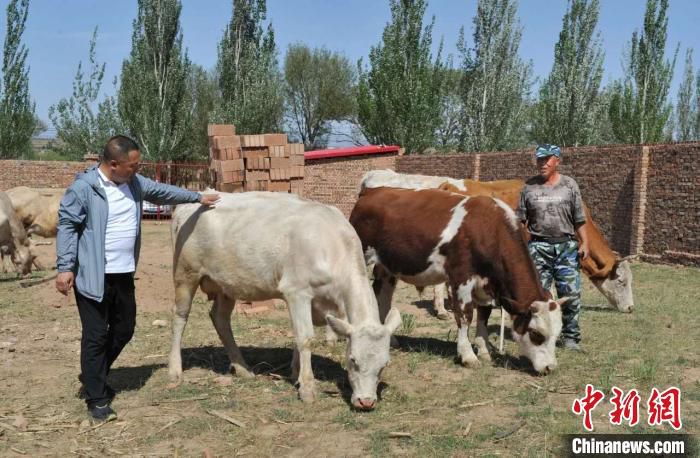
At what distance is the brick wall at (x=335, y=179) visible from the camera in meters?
26.0

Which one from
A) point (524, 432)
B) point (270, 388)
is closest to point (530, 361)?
point (524, 432)

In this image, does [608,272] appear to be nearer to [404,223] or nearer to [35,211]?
[404,223]

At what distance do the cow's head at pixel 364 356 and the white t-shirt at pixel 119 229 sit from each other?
1.61 meters

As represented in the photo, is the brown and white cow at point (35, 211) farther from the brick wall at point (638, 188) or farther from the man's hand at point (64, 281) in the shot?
the man's hand at point (64, 281)

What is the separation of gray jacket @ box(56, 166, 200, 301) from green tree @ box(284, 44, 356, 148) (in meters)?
45.8

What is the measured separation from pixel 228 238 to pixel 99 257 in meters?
1.30

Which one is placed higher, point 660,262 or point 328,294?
point 328,294

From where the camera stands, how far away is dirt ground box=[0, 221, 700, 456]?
4.91m

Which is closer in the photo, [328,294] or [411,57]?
[328,294]

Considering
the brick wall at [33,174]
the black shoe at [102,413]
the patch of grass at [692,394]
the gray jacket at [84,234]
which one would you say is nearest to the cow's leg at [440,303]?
the patch of grass at [692,394]

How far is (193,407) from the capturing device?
18.7 ft

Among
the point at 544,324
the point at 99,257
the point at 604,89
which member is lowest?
the point at 544,324

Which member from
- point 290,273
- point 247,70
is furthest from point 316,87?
point 290,273

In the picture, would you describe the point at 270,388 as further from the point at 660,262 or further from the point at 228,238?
the point at 660,262
